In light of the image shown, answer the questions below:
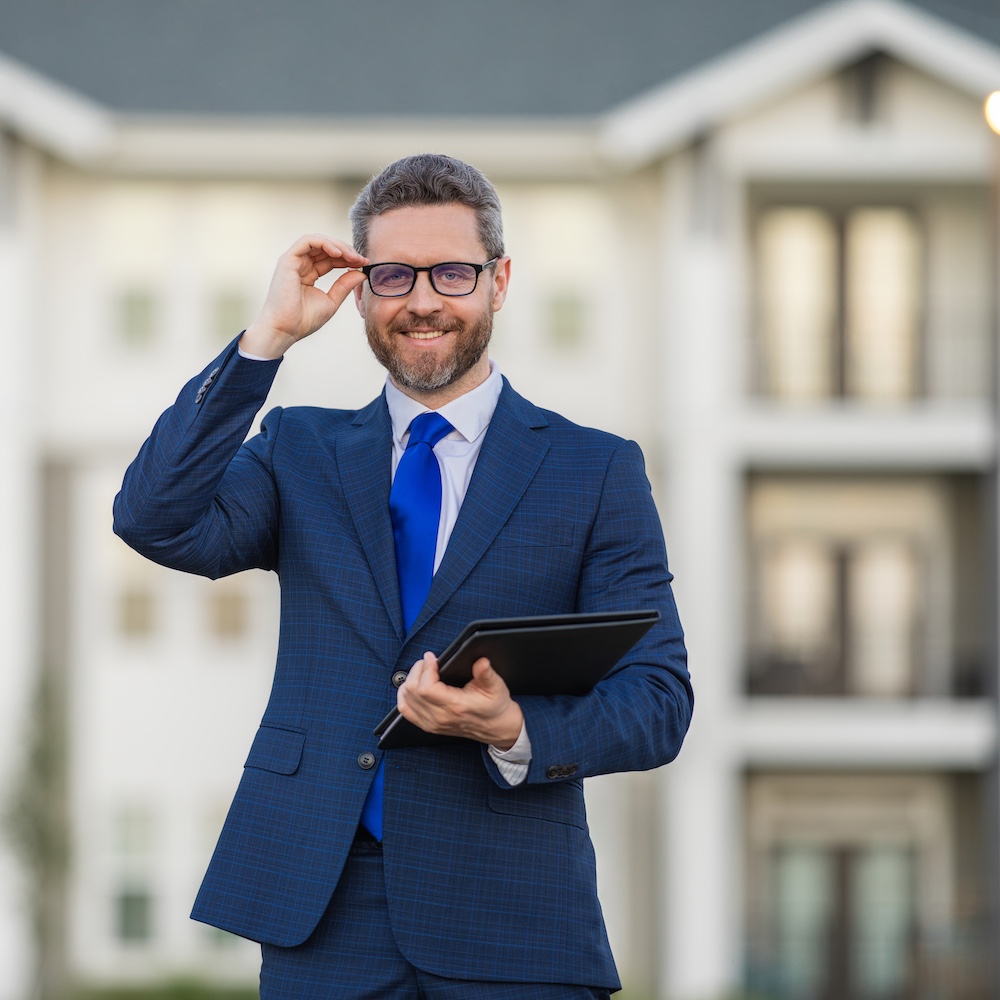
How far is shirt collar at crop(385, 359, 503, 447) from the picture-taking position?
8.52 feet

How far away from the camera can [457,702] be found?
6.86 ft

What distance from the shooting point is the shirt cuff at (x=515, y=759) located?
2.23 metres

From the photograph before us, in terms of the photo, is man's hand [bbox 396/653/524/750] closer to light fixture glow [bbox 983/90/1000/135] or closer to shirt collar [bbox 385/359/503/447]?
shirt collar [bbox 385/359/503/447]

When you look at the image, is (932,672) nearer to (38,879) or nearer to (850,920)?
(850,920)

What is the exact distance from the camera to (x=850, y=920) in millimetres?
14281

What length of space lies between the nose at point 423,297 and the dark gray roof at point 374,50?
39.1 ft

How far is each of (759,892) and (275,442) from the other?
41.4 feet

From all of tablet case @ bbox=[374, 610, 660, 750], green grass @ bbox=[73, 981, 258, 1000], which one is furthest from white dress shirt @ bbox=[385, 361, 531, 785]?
green grass @ bbox=[73, 981, 258, 1000]

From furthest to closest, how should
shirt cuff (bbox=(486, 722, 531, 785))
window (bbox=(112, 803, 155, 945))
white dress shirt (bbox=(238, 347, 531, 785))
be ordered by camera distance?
window (bbox=(112, 803, 155, 945)), white dress shirt (bbox=(238, 347, 531, 785)), shirt cuff (bbox=(486, 722, 531, 785))

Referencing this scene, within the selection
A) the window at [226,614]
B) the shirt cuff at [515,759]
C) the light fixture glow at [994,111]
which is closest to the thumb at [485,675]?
the shirt cuff at [515,759]

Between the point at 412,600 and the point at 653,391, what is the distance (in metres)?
12.2

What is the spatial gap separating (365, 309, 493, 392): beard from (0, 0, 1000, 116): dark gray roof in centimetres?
1188

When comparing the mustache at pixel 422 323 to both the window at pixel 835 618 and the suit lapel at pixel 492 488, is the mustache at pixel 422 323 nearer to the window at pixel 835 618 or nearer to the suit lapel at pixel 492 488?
the suit lapel at pixel 492 488

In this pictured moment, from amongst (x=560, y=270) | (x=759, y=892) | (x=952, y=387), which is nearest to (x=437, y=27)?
(x=560, y=270)
